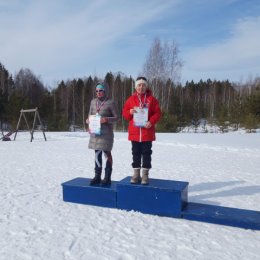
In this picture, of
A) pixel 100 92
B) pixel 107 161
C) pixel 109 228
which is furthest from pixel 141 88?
pixel 109 228

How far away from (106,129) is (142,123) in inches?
27.9

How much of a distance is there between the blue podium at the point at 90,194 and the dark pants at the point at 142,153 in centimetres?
56

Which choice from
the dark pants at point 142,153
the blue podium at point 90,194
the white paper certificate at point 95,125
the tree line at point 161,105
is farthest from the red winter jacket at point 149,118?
the tree line at point 161,105

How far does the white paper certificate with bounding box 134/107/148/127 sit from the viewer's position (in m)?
4.39

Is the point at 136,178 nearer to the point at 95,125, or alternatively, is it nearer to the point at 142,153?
the point at 142,153

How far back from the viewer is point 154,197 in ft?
13.9

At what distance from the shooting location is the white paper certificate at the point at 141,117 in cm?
439

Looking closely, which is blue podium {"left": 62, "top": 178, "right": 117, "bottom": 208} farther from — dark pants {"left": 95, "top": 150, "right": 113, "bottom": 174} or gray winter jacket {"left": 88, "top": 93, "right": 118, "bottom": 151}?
gray winter jacket {"left": 88, "top": 93, "right": 118, "bottom": 151}

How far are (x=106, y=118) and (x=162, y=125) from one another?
52.9 feet

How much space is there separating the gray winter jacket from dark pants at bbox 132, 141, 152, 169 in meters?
0.47

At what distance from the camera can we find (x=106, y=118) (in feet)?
15.5

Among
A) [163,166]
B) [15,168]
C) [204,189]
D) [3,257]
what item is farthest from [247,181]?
[15,168]

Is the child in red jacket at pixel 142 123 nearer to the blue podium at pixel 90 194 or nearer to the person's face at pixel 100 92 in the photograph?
the blue podium at pixel 90 194

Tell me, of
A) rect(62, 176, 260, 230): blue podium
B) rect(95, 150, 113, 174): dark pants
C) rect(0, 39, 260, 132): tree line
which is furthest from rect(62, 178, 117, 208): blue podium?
rect(0, 39, 260, 132): tree line
